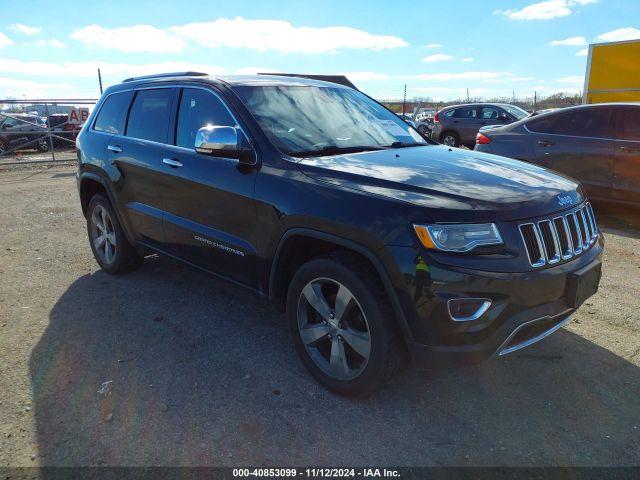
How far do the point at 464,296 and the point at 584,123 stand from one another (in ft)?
18.9

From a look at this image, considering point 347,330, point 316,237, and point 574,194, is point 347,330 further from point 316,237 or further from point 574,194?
point 574,194

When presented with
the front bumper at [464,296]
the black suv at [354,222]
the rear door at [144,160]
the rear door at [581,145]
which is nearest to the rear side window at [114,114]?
the rear door at [144,160]

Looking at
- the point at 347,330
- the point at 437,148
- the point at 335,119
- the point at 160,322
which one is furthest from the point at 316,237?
the point at 160,322

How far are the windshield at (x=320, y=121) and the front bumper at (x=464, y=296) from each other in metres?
1.18

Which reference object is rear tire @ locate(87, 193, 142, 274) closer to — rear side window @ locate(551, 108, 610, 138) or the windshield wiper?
the windshield wiper

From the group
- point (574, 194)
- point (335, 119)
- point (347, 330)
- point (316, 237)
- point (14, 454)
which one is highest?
point (335, 119)

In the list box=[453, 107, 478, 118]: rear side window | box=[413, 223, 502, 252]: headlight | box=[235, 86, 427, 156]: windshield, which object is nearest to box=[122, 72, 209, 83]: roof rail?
box=[235, 86, 427, 156]: windshield

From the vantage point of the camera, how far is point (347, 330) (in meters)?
A: 2.89

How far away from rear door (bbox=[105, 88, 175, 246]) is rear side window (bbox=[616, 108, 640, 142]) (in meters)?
5.66

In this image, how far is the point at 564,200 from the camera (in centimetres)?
290

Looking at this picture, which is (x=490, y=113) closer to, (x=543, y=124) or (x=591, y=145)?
(x=543, y=124)

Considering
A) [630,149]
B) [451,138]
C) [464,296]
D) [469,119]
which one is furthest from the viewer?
[451,138]

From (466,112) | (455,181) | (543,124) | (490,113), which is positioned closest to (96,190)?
(455,181)

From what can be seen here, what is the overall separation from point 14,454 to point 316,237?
1.86 m
